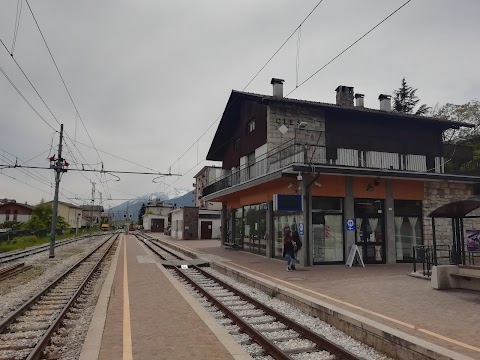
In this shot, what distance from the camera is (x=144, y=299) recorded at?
9.45 metres

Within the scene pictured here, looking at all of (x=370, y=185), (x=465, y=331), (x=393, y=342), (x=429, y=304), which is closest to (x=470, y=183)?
(x=370, y=185)

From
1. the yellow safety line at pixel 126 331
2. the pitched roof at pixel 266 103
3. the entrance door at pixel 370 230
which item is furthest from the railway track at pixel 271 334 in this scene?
the pitched roof at pixel 266 103

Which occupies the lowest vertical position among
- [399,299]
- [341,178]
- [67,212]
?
[399,299]

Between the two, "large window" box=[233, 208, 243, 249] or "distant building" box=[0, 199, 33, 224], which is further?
"distant building" box=[0, 199, 33, 224]

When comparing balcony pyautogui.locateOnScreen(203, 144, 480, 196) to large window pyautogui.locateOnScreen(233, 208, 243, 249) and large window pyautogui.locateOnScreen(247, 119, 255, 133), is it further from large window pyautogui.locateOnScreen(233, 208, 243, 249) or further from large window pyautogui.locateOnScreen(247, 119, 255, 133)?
large window pyautogui.locateOnScreen(233, 208, 243, 249)

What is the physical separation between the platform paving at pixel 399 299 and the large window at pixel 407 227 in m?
2.82

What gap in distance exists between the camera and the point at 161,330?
6629 mm

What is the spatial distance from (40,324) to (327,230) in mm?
11268

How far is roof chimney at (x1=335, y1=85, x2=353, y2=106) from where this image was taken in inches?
949

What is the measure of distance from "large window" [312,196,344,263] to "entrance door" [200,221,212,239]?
29038 millimetres

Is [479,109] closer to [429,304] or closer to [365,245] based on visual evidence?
[365,245]

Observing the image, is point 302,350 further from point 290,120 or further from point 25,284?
point 290,120

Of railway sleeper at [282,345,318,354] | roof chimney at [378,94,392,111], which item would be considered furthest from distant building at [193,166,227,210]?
railway sleeper at [282,345,318,354]

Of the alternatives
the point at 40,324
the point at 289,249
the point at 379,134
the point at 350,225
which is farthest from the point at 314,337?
the point at 379,134
